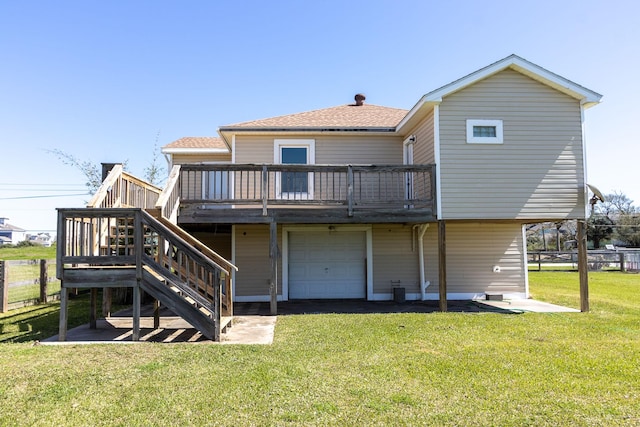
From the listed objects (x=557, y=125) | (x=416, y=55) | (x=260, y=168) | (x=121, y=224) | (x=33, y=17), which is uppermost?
(x=33, y=17)

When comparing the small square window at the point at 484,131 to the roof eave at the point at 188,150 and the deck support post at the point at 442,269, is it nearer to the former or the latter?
the deck support post at the point at 442,269

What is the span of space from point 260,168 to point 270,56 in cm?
700

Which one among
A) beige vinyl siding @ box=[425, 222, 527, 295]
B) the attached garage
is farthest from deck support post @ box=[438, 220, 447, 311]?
the attached garage

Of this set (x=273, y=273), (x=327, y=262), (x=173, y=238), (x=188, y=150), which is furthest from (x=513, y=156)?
(x=188, y=150)

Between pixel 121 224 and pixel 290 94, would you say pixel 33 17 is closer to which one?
pixel 121 224

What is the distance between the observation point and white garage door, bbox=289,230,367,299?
10945mm

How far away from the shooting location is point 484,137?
881cm

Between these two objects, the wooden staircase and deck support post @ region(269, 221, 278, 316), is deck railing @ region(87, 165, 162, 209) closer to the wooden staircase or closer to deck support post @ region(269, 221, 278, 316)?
the wooden staircase

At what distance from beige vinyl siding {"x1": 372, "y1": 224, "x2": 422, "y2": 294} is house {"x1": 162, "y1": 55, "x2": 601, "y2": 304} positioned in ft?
0.09

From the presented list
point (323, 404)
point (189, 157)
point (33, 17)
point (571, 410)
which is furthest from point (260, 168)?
point (33, 17)

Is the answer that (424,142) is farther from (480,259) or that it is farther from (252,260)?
(252,260)

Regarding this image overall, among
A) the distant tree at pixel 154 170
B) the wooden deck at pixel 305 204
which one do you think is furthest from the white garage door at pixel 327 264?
the distant tree at pixel 154 170

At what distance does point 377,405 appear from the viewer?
11.1ft

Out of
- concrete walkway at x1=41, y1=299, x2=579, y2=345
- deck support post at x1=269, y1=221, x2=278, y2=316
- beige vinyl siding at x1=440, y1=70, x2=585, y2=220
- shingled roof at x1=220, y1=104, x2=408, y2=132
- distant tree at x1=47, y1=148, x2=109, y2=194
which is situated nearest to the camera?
concrete walkway at x1=41, y1=299, x2=579, y2=345
